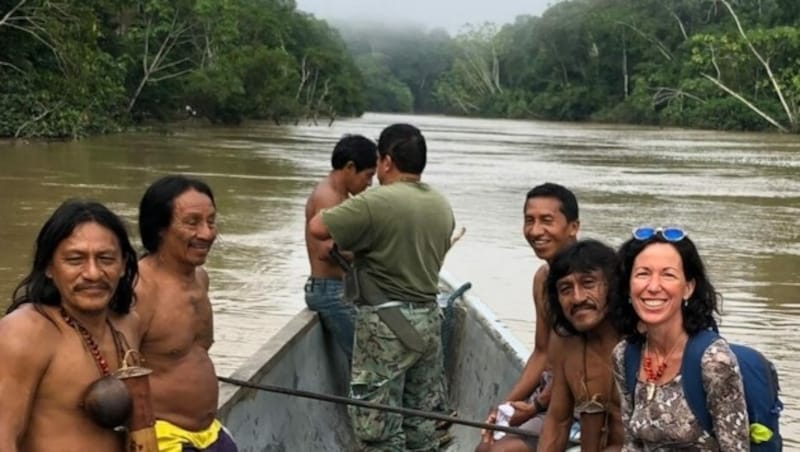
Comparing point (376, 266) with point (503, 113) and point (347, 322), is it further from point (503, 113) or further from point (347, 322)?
point (503, 113)

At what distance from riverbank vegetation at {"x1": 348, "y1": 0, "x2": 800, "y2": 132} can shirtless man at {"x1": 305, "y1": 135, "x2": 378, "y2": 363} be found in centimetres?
4472

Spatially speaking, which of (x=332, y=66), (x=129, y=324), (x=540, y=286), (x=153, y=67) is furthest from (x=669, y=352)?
(x=332, y=66)

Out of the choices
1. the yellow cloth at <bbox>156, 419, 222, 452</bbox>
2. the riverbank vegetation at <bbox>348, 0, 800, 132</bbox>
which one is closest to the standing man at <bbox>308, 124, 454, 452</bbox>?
the yellow cloth at <bbox>156, 419, 222, 452</bbox>

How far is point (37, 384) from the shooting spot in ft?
6.88

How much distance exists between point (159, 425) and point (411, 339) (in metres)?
1.28

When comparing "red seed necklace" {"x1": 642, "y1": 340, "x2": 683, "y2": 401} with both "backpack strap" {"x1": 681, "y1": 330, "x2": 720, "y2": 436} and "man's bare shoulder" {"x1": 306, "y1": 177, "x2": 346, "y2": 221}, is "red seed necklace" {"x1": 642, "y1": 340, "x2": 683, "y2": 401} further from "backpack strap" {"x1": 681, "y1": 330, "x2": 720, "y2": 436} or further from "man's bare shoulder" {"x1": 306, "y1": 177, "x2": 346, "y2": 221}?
"man's bare shoulder" {"x1": 306, "y1": 177, "x2": 346, "y2": 221}

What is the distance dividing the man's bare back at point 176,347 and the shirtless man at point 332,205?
4.91ft

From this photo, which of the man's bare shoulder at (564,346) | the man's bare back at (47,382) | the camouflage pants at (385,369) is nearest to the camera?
the man's bare back at (47,382)

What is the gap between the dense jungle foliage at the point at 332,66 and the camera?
25984 mm

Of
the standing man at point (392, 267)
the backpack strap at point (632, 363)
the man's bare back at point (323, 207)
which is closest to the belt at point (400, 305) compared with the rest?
the standing man at point (392, 267)

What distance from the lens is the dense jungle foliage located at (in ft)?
85.3

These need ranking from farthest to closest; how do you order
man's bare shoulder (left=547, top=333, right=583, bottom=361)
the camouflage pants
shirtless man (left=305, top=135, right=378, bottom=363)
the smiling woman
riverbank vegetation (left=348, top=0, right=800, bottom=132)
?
1. riverbank vegetation (left=348, top=0, right=800, bottom=132)
2. shirtless man (left=305, top=135, right=378, bottom=363)
3. the camouflage pants
4. man's bare shoulder (left=547, top=333, right=583, bottom=361)
5. the smiling woman

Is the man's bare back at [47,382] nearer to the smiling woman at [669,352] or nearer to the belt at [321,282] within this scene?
the smiling woman at [669,352]

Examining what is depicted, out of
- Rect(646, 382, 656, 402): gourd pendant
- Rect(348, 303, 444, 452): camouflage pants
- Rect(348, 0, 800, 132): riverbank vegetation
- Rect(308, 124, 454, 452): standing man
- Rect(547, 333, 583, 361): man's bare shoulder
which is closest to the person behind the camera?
Rect(646, 382, 656, 402): gourd pendant
